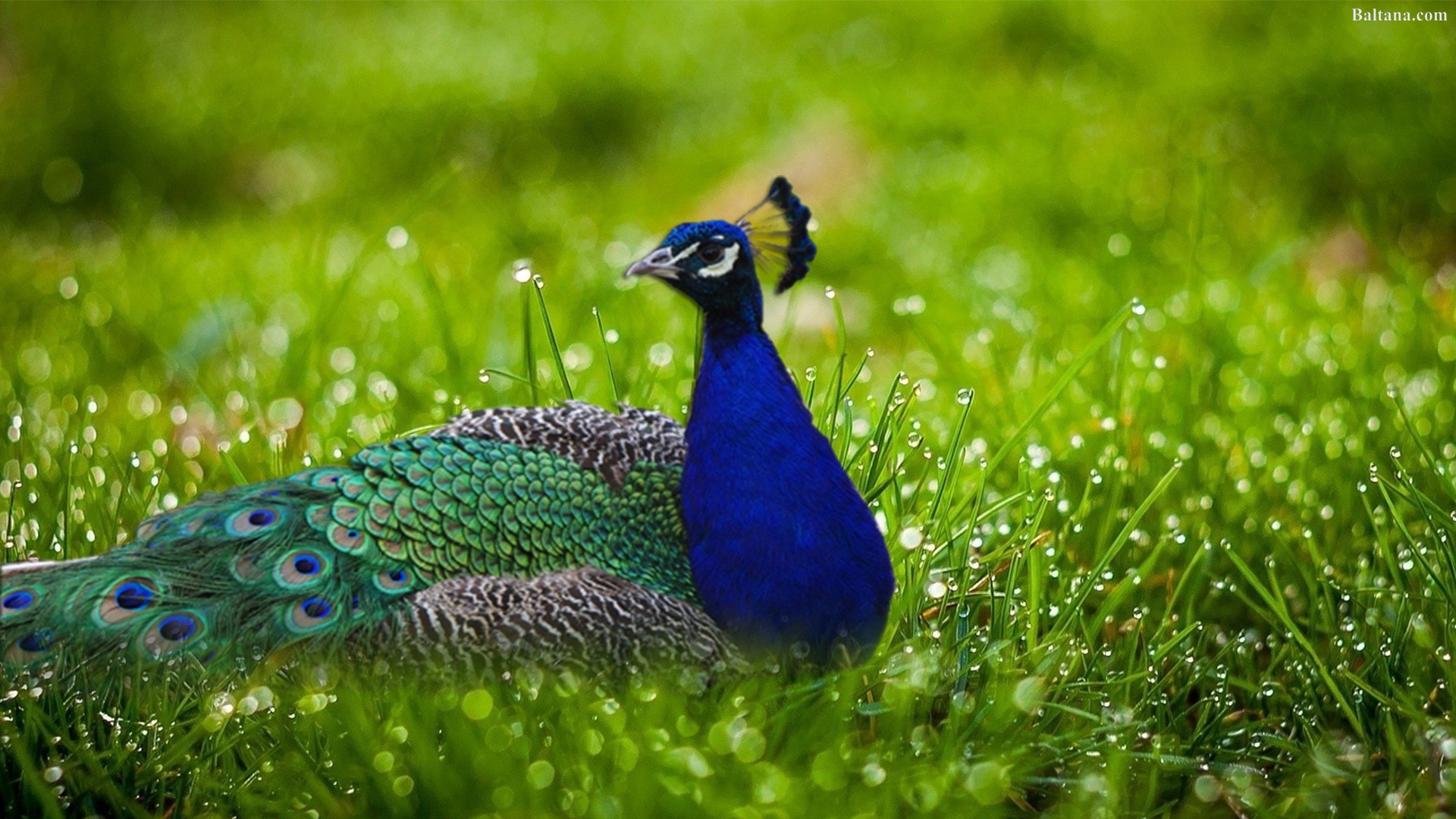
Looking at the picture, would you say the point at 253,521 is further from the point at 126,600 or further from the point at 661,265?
the point at 661,265

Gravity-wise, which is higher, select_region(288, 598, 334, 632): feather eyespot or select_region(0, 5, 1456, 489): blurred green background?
select_region(0, 5, 1456, 489): blurred green background

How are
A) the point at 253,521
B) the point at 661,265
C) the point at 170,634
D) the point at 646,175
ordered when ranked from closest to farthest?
the point at 170,634
the point at 253,521
the point at 661,265
the point at 646,175

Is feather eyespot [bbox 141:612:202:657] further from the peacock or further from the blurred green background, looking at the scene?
the blurred green background

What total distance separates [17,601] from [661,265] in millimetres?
1313

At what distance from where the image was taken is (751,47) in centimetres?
789

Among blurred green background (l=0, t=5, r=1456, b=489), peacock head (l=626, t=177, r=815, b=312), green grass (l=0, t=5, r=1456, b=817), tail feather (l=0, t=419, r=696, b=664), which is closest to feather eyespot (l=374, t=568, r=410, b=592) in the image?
tail feather (l=0, t=419, r=696, b=664)

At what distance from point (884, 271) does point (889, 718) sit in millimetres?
3210

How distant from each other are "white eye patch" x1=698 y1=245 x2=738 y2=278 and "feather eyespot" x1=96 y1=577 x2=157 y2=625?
3.79 ft

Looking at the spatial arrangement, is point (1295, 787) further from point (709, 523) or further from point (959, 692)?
point (709, 523)

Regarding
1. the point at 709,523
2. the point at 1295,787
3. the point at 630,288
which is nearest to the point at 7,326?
the point at 630,288

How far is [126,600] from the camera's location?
2.27 meters

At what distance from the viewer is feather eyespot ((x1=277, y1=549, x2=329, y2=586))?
2.27 metres

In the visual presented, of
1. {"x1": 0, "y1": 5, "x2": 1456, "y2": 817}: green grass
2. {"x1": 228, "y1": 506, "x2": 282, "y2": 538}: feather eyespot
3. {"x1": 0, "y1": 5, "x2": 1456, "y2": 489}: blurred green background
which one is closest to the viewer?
{"x1": 0, "y1": 5, "x2": 1456, "y2": 817}: green grass

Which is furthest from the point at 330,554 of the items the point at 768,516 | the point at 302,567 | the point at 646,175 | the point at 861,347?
the point at 646,175
